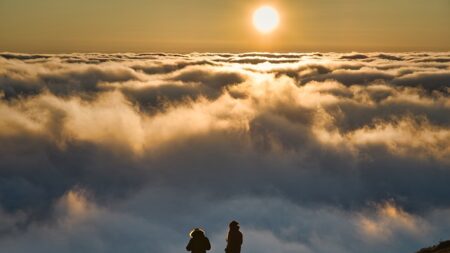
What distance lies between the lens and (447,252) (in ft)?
77.9

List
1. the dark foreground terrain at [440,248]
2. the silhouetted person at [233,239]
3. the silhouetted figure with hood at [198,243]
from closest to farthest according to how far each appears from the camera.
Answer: the silhouetted figure with hood at [198,243] < the silhouetted person at [233,239] < the dark foreground terrain at [440,248]

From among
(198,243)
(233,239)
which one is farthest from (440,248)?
(198,243)

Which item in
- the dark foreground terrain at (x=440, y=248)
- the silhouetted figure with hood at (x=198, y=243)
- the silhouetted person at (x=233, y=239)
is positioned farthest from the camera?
the dark foreground terrain at (x=440, y=248)

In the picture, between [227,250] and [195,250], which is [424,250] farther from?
[195,250]

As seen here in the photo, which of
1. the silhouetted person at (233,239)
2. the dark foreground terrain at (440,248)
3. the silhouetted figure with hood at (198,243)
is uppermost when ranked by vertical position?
the dark foreground terrain at (440,248)

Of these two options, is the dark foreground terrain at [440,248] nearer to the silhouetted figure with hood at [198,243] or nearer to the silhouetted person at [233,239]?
the silhouetted person at [233,239]

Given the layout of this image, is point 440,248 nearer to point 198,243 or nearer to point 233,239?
point 233,239

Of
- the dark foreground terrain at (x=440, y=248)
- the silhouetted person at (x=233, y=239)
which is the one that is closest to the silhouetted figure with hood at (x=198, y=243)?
the silhouetted person at (x=233, y=239)

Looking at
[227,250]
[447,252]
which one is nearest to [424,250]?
[447,252]

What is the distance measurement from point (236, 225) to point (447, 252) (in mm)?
9741

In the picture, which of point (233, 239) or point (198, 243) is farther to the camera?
point (233, 239)

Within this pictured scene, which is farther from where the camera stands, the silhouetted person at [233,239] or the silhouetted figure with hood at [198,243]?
the silhouetted person at [233,239]

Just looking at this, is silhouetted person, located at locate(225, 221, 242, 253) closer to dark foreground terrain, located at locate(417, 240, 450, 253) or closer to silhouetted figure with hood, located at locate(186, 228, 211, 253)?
silhouetted figure with hood, located at locate(186, 228, 211, 253)

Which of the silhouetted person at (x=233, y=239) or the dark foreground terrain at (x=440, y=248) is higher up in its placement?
the dark foreground terrain at (x=440, y=248)
